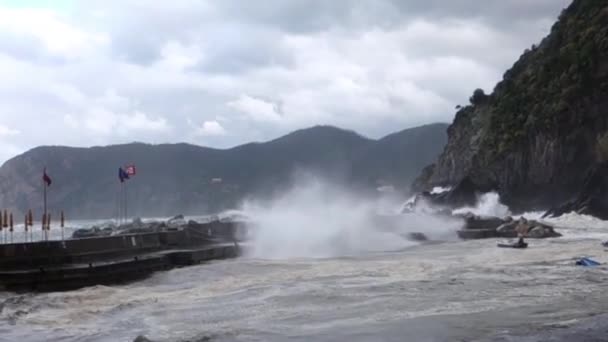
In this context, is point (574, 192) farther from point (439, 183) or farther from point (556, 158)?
point (439, 183)

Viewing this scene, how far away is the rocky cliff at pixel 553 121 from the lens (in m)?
77.3

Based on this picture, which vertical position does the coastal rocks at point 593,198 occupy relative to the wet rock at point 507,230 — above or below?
above

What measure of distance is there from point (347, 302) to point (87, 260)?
1353cm

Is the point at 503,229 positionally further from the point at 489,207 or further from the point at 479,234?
the point at 489,207

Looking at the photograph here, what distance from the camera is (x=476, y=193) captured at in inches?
3661

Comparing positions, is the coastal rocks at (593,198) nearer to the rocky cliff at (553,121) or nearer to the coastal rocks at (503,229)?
the rocky cliff at (553,121)

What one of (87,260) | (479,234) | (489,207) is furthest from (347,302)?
(489,207)

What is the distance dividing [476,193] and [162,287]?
71.3m

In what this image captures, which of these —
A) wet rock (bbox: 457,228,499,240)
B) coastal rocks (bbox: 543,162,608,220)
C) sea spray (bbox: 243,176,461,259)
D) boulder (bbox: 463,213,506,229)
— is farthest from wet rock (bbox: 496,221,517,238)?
coastal rocks (bbox: 543,162,608,220)

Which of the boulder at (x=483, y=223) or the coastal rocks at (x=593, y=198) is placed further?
the coastal rocks at (x=593, y=198)

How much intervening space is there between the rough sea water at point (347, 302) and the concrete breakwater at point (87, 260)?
1.04 meters

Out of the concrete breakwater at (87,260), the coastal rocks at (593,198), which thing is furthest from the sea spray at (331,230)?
the coastal rocks at (593,198)

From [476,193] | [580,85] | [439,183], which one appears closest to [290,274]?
[580,85]

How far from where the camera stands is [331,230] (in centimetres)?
4847
